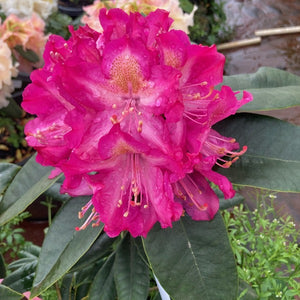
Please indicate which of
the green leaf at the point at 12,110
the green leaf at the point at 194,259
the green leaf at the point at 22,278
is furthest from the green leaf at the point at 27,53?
the green leaf at the point at 194,259

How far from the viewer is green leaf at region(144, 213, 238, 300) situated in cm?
43

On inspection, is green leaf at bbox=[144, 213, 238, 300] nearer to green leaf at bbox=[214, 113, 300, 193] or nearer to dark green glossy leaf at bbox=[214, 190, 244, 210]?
green leaf at bbox=[214, 113, 300, 193]

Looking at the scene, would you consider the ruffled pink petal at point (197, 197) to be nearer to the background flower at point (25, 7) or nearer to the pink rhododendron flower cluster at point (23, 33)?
the pink rhododendron flower cluster at point (23, 33)

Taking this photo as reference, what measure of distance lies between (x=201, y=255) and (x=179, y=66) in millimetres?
218

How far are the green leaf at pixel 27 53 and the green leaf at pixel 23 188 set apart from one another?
0.74 metres

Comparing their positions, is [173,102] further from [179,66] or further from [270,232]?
[270,232]

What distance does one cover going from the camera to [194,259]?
45 centimetres

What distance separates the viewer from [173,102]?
1.16ft

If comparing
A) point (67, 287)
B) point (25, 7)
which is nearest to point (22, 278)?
point (67, 287)

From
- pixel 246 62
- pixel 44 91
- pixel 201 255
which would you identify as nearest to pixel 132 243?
pixel 201 255

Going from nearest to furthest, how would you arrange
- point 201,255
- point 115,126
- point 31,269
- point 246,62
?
1. point 115,126
2. point 201,255
3. point 31,269
4. point 246,62

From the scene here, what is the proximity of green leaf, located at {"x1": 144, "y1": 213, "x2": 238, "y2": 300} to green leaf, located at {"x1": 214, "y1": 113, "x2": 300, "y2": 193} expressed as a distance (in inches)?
2.6

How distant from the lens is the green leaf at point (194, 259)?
429 millimetres

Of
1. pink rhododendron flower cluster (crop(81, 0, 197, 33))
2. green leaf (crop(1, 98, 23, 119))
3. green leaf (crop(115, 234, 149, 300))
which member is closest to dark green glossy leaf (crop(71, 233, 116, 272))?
green leaf (crop(115, 234, 149, 300))
